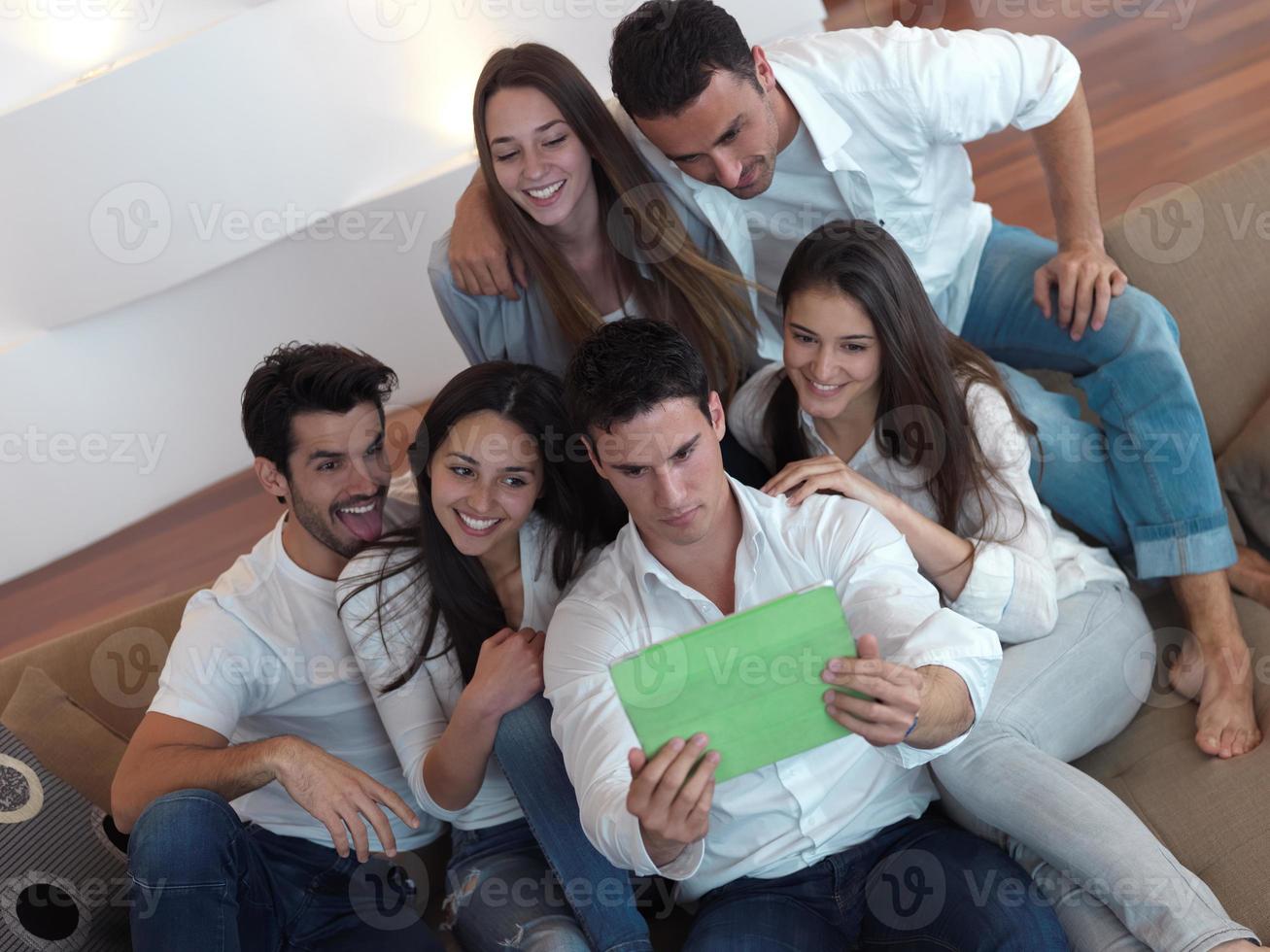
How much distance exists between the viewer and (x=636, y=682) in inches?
58.8

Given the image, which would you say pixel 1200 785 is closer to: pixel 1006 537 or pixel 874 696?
pixel 1006 537

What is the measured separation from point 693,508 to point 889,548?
31 cm

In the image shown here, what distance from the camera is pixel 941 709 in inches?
63.8

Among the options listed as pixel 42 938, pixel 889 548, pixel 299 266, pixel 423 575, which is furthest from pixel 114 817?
pixel 299 266

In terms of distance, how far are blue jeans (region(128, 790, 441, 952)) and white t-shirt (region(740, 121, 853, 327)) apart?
1302 millimetres

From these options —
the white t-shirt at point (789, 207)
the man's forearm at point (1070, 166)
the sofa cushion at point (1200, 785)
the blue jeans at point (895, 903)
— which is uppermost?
the white t-shirt at point (789, 207)

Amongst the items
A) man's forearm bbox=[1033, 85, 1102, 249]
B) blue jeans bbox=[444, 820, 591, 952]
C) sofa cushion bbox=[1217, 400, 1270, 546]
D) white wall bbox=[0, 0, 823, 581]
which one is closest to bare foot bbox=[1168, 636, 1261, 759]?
sofa cushion bbox=[1217, 400, 1270, 546]

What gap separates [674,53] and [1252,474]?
1274 mm

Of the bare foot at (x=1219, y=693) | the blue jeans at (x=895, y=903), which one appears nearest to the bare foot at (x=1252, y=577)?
the bare foot at (x=1219, y=693)

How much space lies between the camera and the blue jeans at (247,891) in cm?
185

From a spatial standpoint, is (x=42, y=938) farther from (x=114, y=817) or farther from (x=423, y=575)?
(x=423, y=575)

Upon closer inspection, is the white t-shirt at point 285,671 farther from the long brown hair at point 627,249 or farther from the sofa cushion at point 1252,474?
the sofa cushion at point 1252,474

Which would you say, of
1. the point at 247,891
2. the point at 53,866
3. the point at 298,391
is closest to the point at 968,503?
the point at 298,391

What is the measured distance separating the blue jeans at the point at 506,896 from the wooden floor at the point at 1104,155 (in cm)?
181
